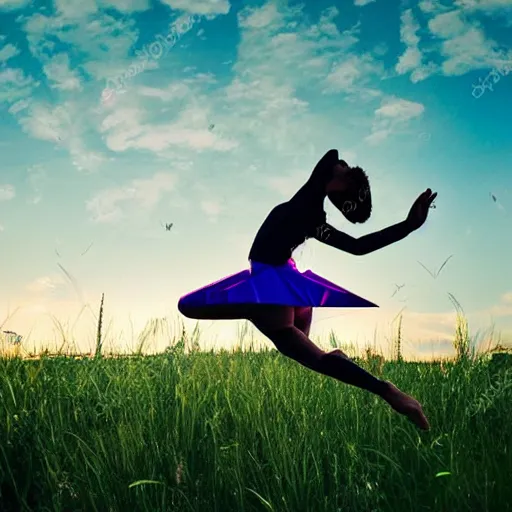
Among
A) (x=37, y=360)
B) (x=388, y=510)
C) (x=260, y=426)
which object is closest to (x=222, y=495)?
(x=260, y=426)

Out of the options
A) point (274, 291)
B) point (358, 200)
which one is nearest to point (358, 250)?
point (358, 200)

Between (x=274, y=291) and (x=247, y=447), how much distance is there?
148 cm

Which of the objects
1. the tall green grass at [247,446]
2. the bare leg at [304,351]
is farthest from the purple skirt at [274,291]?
the tall green grass at [247,446]

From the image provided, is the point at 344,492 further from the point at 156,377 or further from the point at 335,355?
the point at 156,377

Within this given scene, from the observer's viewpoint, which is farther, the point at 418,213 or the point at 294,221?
the point at 294,221

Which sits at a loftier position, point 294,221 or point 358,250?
point 294,221

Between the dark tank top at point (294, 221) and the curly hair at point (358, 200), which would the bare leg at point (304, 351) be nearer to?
the dark tank top at point (294, 221)

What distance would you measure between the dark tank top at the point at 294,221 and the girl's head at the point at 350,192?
0.05 m

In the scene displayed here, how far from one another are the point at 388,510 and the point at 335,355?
973 mm

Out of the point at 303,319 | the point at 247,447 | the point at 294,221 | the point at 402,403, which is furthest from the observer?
the point at 247,447

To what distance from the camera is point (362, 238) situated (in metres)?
3.91

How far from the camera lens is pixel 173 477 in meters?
4.27

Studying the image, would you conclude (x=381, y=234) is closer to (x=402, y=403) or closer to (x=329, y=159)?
(x=329, y=159)

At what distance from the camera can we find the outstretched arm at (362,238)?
3.87 meters
